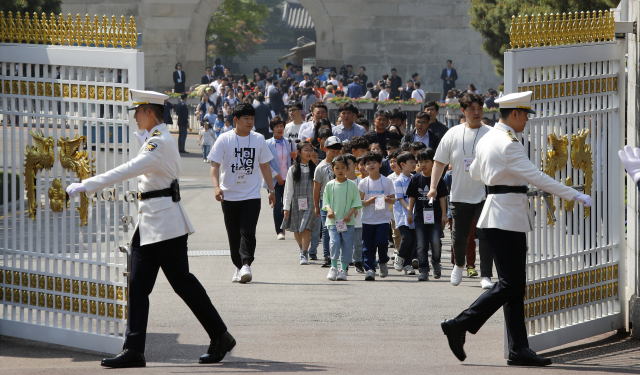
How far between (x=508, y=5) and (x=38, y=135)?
14004 millimetres

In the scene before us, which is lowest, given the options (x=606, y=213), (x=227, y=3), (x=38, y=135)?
(x=606, y=213)

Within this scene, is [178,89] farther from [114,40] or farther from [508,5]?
[114,40]

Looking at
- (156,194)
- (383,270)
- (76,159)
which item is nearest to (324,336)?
→ (156,194)

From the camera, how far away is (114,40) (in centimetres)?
604

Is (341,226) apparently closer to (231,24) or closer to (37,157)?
(37,157)

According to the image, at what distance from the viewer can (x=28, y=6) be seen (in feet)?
51.6

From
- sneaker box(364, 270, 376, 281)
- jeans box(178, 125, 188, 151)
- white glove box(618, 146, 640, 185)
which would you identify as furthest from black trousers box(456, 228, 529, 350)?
jeans box(178, 125, 188, 151)

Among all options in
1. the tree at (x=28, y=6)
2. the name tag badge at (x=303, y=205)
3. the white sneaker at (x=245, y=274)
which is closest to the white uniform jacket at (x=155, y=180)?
the white sneaker at (x=245, y=274)

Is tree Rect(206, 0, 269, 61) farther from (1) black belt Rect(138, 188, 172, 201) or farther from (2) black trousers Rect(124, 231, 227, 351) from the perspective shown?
(2) black trousers Rect(124, 231, 227, 351)

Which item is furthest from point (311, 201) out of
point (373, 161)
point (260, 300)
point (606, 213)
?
point (606, 213)

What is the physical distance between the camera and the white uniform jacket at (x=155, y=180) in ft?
18.3

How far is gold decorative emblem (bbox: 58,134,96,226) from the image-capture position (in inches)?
240

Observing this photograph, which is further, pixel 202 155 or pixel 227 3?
pixel 227 3

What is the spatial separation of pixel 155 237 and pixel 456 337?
7.44 feet
